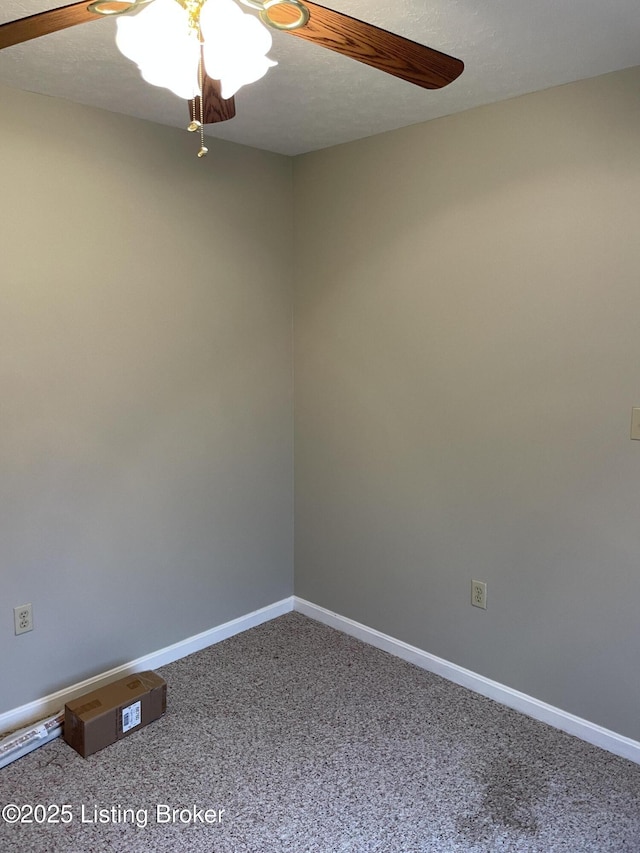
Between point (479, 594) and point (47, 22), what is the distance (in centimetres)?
233

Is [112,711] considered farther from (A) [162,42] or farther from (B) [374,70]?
(B) [374,70]

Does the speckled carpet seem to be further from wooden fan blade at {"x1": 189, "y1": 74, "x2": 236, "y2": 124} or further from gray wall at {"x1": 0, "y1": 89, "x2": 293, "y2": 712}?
wooden fan blade at {"x1": 189, "y1": 74, "x2": 236, "y2": 124}

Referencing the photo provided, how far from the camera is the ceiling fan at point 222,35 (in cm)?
117

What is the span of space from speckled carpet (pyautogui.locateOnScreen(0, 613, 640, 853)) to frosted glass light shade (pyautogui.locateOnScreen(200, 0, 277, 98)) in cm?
197

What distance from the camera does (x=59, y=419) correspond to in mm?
2469

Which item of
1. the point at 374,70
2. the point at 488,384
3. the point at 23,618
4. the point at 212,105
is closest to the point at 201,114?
the point at 212,105

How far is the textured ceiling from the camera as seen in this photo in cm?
168

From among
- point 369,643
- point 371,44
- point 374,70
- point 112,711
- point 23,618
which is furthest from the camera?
point 369,643

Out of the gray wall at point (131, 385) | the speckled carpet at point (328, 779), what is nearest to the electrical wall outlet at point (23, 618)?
the gray wall at point (131, 385)

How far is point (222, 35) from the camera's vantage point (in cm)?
118

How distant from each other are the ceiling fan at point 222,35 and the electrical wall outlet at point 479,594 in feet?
6.27

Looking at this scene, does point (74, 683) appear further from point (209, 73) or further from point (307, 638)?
point (209, 73)

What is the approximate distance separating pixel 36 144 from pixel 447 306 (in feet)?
5.29

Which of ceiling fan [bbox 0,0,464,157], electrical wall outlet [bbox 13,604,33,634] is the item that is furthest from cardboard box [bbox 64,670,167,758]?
→ ceiling fan [bbox 0,0,464,157]
